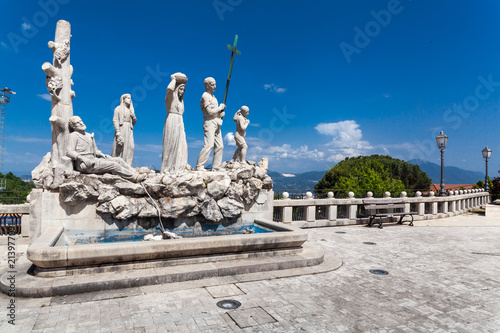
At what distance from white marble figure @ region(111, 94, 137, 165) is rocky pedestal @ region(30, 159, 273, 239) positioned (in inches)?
78.2

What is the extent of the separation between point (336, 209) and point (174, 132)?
7147mm

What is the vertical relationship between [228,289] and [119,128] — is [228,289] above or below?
below

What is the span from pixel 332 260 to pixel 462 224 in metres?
10.0


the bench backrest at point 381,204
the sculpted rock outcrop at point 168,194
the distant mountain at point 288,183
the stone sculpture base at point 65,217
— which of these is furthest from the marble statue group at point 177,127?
the bench backrest at point 381,204

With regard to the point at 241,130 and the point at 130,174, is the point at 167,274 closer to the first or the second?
the point at 130,174

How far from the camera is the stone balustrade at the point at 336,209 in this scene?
1155 cm

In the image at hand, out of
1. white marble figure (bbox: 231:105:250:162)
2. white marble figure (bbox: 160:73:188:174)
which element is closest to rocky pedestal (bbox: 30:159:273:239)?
white marble figure (bbox: 160:73:188:174)

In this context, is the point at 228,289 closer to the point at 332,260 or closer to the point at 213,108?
the point at 332,260

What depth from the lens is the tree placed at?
68.0 ft

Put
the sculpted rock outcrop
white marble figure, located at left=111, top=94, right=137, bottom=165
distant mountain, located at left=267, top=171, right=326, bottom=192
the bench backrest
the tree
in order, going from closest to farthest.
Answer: the sculpted rock outcrop
white marble figure, located at left=111, top=94, right=137, bottom=165
distant mountain, located at left=267, top=171, right=326, bottom=192
the bench backrest
the tree

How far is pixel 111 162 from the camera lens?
25.1ft

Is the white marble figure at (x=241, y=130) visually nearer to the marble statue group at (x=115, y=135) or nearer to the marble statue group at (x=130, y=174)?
the marble statue group at (x=115, y=135)

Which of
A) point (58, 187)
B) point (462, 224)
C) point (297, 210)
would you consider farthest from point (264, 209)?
point (462, 224)

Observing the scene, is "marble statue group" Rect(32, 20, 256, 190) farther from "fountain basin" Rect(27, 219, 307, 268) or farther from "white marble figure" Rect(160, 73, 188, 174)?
"fountain basin" Rect(27, 219, 307, 268)
